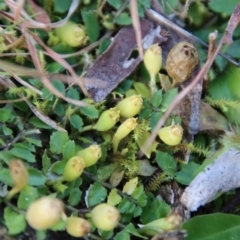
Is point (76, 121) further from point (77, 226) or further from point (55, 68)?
point (77, 226)

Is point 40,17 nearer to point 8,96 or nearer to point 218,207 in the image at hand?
point 8,96

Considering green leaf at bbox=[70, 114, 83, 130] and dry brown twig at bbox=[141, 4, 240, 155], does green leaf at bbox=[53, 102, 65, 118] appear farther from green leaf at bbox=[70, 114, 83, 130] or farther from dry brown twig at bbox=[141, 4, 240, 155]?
dry brown twig at bbox=[141, 4, 240, 155]

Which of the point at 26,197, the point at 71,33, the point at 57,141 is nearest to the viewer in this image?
the point at 26,197

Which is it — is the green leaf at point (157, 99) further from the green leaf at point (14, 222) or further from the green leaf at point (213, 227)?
the green leaf at point (14, 222)

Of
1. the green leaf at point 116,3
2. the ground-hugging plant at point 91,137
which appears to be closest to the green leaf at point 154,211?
the ground-hugging plant at point 91,137

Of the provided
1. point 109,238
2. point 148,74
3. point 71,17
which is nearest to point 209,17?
point 148,74

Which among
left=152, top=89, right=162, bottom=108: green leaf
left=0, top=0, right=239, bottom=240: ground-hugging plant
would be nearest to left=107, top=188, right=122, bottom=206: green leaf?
left=0, top=0, right=239, bottom=240: ground-hugging plant

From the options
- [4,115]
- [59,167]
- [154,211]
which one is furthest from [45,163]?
[154,211]
